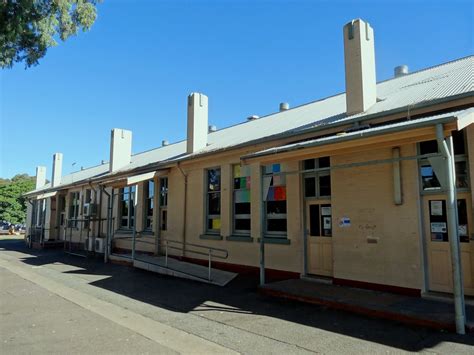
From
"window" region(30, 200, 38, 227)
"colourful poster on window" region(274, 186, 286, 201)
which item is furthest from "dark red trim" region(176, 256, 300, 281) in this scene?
"window" region(30, 200, 38, 227)

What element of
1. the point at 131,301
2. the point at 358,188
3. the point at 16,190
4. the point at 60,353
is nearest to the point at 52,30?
the point at 131,301

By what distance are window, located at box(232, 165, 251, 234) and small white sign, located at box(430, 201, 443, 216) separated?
5.43m

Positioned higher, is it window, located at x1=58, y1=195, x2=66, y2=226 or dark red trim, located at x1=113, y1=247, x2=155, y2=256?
window, located at x1=58, y1=195, x2=66, y2=226

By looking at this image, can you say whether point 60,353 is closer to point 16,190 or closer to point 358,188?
point 358,188

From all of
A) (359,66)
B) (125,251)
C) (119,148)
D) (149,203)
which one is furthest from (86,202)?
(359,66)

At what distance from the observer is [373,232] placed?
334 inches

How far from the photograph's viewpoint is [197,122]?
51.5 ft

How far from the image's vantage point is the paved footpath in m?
5.33

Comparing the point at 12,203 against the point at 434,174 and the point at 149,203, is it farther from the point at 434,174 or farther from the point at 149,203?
the point at 434,174

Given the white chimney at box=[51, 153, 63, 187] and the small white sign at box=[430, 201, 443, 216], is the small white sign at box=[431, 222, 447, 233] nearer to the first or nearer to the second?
the small white sign at box=[430, 201, 443, 216]

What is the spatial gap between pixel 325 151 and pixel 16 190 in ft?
149

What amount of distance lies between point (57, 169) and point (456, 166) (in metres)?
27.8

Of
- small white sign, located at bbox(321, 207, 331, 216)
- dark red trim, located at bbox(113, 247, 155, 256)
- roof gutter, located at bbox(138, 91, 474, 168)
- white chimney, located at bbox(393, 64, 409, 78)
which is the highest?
white chimney, located at bbox(393, 64, 409, 78)

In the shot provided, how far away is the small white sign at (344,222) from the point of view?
8.98 m
